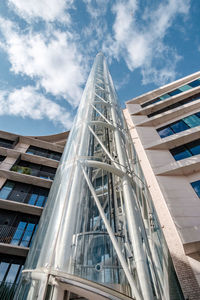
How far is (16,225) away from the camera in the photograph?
33.7 feet

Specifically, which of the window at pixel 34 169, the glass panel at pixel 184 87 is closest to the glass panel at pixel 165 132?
the glass panel at pixel 184 87

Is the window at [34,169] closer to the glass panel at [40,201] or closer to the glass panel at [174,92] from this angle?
the glass panel at [40,201]

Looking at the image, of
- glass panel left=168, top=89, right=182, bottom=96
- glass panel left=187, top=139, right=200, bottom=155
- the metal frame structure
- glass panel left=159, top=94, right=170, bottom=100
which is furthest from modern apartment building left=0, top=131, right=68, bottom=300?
glass panel left=168, top=89, right=182, bottom=96

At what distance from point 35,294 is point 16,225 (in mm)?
10705

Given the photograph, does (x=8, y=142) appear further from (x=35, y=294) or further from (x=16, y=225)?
(x=35, y=294)

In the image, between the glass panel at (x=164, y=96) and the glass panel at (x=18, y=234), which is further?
the glass panel at (x=164, y=96)

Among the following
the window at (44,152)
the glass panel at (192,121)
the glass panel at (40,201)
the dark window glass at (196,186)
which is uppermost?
the window at (44,152)

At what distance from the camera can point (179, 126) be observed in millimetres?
12641

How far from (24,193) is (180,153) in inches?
506

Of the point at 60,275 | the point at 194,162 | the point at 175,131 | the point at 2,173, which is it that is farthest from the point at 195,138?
the point at 2,173

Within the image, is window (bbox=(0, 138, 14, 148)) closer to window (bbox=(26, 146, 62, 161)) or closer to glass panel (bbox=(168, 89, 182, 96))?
window (bbox=(26, 146, 62, 161))

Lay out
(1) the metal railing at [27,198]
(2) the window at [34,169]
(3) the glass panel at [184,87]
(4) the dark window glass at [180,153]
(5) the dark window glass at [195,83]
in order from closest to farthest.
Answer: (4) the dark window glass at [180,153] < (1) the metal railing at [27,198] < (2) the window at [34,169] < (5) the dark window glass at [195,83] < (3) the glass panel at [184,87]

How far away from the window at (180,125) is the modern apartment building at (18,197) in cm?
1099

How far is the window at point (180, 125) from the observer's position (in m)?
12.0
